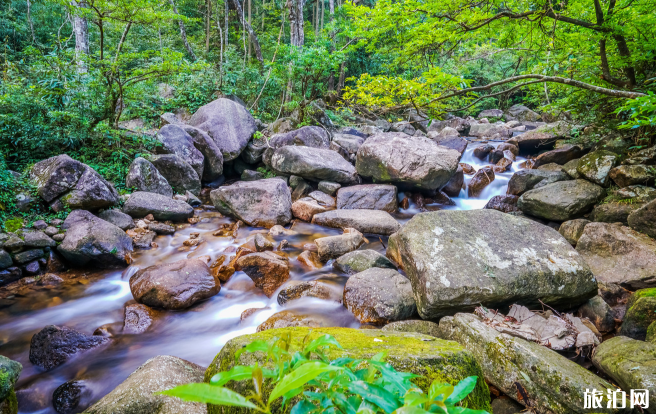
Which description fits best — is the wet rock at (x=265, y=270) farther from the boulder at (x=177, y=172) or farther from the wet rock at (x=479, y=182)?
the wet rock at (x=479, y=182)

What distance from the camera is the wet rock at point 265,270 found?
202 inches

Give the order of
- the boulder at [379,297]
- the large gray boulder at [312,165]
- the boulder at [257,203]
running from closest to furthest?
1. the boulder at [379,297]
2. the boulder at [257,203]
3. the large gray boulder at [312,165]

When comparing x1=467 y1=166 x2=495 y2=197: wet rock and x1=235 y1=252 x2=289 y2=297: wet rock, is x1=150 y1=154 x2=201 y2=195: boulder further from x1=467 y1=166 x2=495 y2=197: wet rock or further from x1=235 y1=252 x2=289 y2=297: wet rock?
x1=467 y1=166 x2=495 y2=197: wet rock

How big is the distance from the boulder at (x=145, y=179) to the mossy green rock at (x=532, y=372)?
292 inches

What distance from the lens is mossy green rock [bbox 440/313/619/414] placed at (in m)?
2.34

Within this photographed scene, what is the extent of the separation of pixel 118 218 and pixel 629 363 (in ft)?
25.7

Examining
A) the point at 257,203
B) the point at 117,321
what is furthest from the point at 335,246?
the point at 117,321

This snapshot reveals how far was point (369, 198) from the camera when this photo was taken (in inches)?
324

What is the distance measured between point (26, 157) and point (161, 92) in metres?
7.60

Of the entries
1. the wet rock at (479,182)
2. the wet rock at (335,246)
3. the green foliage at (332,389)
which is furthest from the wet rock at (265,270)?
the wet rock at (479,182)

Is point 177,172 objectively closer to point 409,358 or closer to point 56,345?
point 56,345

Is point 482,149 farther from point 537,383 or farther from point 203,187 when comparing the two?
point 537,383

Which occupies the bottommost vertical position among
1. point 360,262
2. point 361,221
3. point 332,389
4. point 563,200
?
point 360,262

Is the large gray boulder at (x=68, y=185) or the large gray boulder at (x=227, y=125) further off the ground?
the large gray boulder at (x=227, y=125)
